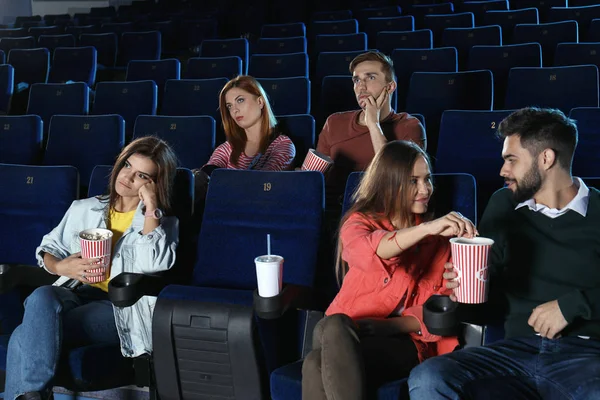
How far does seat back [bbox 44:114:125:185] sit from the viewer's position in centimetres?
168

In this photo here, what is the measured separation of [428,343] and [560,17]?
7.07 ft

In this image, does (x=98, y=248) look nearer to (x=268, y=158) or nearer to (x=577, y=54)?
(x=268, y=158)

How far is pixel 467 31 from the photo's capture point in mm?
2490

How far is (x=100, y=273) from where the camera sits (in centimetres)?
95

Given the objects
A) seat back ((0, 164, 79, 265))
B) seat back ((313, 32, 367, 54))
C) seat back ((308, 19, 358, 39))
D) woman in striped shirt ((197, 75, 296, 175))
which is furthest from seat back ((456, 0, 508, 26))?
seat back ((0, 164, 79, 265))

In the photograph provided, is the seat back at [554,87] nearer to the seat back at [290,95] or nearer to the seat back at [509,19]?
the seat back at [290,95]

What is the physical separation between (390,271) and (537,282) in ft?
0.64

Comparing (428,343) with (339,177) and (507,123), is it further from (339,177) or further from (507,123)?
(339,177)

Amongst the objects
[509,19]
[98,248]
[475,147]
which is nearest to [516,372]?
[98,248]

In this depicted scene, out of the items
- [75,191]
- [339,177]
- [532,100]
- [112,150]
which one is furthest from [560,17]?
[75,191]

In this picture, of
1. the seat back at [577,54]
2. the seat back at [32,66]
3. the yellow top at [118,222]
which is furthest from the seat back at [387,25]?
the yellow top at [118,222]

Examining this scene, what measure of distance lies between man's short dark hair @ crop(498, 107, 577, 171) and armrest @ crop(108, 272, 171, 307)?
0.57m

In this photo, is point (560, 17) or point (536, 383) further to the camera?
point (560, 17)

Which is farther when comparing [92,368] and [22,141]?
[22,141]
